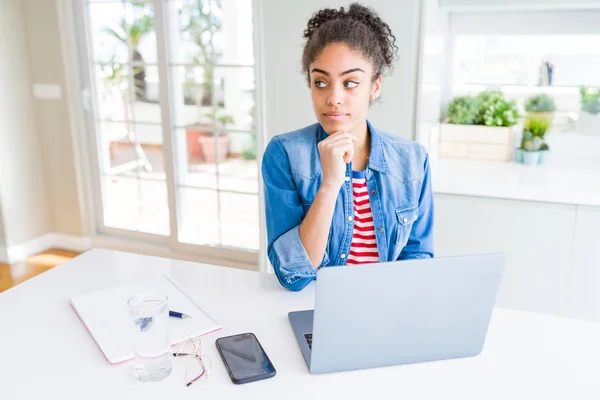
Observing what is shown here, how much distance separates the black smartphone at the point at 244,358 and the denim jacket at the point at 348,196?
32cm

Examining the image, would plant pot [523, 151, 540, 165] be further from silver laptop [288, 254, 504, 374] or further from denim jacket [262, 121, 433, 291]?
silver laptop [288, 254, 504, 374]

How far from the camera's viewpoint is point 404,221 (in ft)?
4.88

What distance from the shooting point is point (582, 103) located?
2.67 m

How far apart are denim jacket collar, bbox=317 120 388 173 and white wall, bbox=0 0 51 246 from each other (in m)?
2.57

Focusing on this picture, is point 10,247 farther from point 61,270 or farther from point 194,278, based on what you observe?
point 194,278

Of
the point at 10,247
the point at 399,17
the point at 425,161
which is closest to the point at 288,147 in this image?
the point at 425,161

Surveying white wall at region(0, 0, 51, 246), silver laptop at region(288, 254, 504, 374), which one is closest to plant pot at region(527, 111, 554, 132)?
silver laptop at region(288, 254, 504, 374)

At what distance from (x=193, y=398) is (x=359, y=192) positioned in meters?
0.72

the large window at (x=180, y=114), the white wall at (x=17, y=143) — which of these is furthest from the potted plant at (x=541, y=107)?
the white wall at (x=17, y=143)

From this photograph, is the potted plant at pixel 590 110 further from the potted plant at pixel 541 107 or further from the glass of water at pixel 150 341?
the glass of water at pixel 150 341

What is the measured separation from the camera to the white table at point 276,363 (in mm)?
978

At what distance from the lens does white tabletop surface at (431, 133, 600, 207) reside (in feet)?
7.21

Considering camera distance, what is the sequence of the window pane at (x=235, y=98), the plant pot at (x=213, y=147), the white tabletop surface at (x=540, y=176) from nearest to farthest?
1. the white tabletop surface at (x=540, y=176)
2. the window pane at (x=235, y=98)
3. the plant pot at (x=213, y=147)

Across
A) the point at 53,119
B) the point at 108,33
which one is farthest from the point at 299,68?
the point at 53,119
